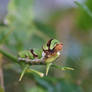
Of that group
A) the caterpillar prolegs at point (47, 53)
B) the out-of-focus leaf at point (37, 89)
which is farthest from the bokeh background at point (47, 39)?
the caterpillar prolegs at point (47, 53)

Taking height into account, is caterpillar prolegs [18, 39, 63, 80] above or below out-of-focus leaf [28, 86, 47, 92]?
above

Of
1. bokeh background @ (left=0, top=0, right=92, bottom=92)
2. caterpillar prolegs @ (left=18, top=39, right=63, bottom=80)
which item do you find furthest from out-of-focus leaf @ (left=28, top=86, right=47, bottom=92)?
caterpillar prolegs @ (left=18, top=39, right=63, bottom=80)

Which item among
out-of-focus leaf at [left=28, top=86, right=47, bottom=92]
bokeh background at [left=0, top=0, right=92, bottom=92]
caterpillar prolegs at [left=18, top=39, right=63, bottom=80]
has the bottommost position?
out-of-focus leaf at [left=28, top=86, right=47, bottom=92]

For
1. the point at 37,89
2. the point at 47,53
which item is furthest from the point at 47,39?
the point at 47,53

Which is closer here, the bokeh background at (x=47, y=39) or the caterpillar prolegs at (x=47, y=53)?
the caterpillar prolegs at (x=47, y=53)

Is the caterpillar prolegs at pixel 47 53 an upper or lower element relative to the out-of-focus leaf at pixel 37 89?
upper

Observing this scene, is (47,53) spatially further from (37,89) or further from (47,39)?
(47,39)

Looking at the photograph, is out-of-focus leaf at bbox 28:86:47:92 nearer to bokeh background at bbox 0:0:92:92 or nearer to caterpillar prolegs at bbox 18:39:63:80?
bokeh background at bbox 0:0:92:92

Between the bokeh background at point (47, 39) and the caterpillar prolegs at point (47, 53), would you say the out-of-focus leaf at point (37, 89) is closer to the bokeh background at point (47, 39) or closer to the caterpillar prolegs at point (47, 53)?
the bokeh background at point (47, 39)
